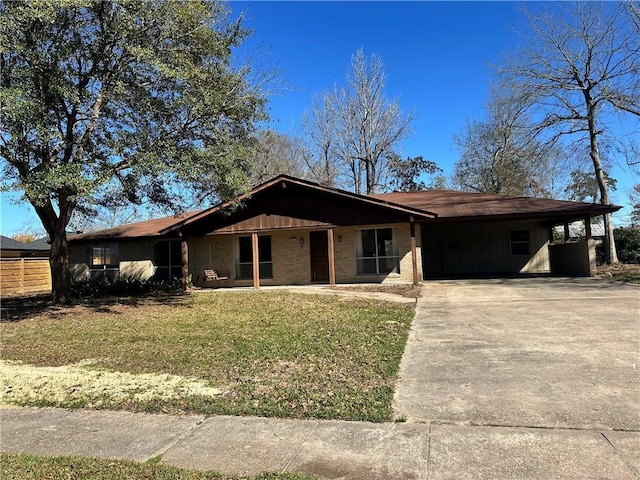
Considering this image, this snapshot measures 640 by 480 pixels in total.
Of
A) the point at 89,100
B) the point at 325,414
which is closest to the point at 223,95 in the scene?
the point at 89,100

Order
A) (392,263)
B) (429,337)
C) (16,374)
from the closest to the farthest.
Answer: (16,374), (429,337), (392,263)

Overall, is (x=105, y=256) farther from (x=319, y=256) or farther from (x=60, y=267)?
(x=319, y=256)

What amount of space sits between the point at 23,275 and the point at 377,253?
17.8 m

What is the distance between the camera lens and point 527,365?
20.4 ft

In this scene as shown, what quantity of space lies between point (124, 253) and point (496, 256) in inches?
714

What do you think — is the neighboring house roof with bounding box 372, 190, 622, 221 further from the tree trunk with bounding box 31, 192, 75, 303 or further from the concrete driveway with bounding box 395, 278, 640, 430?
the tree trunk with bounding box 31, 192, 75, 303

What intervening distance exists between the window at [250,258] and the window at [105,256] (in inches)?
263

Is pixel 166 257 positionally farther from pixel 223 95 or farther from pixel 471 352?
pixel 471 352

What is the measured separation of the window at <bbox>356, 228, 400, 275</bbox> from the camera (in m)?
18.7

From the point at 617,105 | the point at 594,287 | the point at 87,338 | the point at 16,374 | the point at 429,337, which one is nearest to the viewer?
the point at 16,374

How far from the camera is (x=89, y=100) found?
11414mm

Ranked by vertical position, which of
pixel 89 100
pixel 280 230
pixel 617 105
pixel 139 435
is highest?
pixel 617 105

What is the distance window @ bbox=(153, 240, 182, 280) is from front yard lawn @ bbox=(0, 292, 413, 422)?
29.8 feet

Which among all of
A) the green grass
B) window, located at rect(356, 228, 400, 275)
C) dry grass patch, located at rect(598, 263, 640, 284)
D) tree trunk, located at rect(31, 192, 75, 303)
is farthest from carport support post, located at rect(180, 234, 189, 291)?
dry grass patch, located at rect(598, 263, 640, 284)
